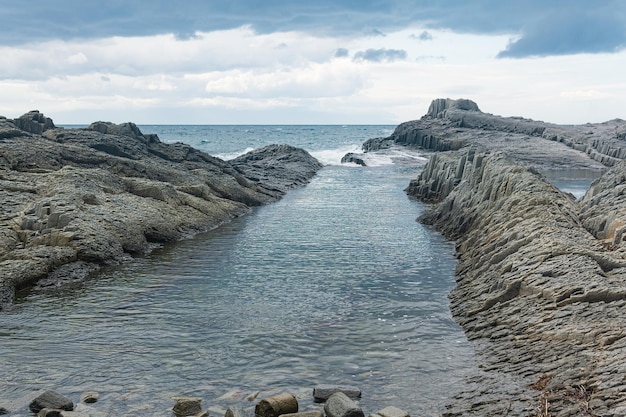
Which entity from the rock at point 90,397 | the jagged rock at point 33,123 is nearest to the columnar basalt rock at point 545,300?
the rock at point 90,397

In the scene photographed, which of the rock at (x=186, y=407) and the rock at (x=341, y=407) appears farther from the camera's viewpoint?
the rock at (x=186, y=407)

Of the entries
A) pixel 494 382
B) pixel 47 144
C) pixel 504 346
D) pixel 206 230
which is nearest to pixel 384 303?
pixel 504 346

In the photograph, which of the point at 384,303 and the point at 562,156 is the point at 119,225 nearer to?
the point at 384,303

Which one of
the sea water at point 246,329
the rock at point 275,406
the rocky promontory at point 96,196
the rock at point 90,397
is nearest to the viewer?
the rock at point 275,406

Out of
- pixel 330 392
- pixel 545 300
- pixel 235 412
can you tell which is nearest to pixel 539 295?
pixel 545 300

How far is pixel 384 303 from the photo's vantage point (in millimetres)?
22469

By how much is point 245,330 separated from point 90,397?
6.06 meters

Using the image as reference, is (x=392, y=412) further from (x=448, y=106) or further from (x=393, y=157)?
(x=448, y=106)

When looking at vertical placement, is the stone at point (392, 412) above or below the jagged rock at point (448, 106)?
below

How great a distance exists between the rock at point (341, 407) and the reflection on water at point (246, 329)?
84 cm

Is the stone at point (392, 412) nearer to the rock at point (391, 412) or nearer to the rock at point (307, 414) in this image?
the rock at point (391, 412)

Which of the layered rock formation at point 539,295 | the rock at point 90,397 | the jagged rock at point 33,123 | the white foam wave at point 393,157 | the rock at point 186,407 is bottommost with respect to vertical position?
the rock at point 90,397

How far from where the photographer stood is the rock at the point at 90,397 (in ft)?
46.8

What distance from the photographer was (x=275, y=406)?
13453mm
